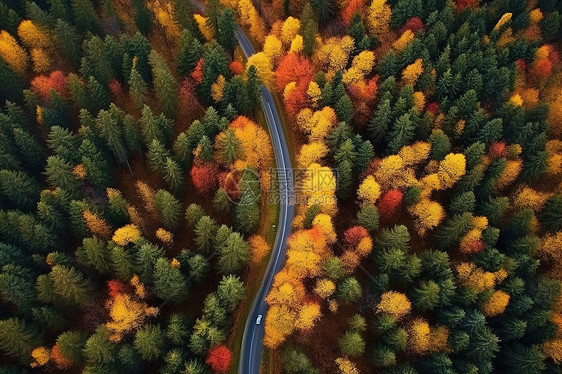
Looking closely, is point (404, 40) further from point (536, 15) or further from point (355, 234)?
point (355, 234)

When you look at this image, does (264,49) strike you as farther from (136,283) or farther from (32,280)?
(32,280)

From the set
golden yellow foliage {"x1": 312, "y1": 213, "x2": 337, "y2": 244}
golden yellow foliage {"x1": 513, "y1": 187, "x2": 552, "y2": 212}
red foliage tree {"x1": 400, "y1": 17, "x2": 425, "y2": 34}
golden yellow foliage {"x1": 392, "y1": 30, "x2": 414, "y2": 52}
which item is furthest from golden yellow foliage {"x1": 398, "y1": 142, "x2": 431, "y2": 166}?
red foliage tree {"x1": 400, "y1": 17, "x2": 425, "y2": 34}

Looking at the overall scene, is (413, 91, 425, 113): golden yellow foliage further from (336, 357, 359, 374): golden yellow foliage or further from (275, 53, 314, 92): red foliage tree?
(336, 357, 359, 374): golden yellow foliage

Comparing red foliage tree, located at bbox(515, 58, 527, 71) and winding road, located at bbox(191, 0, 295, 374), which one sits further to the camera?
red foliage tree, located at bbox(515, 58, 527, 71)

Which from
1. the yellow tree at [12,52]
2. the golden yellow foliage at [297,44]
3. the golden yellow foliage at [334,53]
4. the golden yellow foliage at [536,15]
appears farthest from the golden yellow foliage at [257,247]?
the golden yellow foliage at [536,15]

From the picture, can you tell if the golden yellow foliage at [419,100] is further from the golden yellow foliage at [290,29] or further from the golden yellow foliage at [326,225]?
the golden yellow foliage at [290,29]

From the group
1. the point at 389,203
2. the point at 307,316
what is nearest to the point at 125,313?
the point at 307,316
